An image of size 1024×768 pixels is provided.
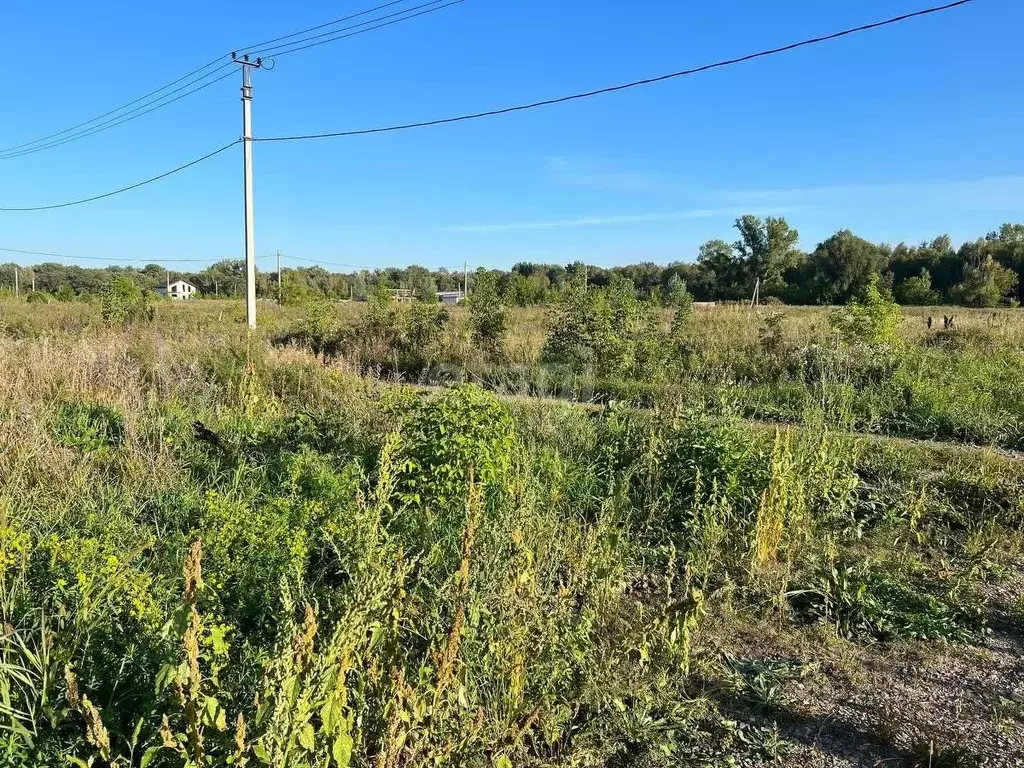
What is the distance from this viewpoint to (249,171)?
1472 cm

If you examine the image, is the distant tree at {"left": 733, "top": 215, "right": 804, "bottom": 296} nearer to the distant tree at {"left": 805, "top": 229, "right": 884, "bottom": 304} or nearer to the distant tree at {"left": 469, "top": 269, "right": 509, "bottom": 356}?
the distant tree at {"left": 805, "top": 229, "right": 884, "bottom": 304}

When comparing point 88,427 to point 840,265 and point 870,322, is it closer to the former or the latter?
point 870,322

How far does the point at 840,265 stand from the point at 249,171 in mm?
51083

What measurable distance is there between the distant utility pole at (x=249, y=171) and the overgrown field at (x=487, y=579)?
22.7ft

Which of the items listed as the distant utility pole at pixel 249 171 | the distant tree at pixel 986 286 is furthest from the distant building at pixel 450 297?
the distant tree at pixel 986 286

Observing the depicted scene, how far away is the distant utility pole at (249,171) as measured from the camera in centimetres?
1466

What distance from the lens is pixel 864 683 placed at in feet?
10.0

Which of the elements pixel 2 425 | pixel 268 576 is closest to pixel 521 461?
pixel 268 576

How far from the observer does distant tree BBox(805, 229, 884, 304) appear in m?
50.2

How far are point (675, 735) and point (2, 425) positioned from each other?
5.17 metres

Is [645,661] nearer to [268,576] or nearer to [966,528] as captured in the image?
[268,576]

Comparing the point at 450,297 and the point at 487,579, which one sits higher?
the point at 450,297

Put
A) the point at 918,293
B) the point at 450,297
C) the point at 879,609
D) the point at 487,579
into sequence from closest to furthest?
→ the point at 487,579 → the point at 879,609 → the point at 918,293 → the point at 450,297

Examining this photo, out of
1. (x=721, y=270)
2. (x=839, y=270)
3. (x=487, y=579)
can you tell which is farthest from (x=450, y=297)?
(x=487, y=579)
